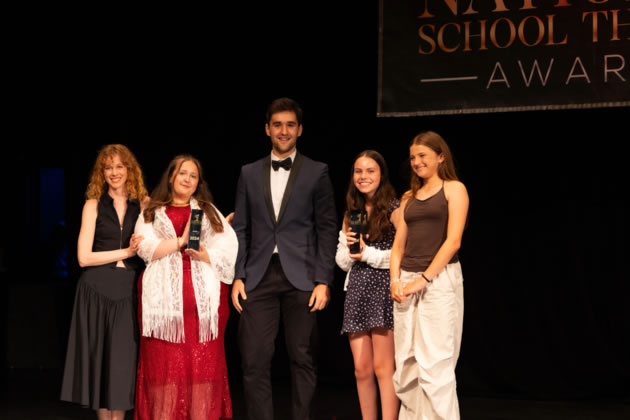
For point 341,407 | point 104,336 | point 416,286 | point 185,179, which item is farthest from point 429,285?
point 341,407

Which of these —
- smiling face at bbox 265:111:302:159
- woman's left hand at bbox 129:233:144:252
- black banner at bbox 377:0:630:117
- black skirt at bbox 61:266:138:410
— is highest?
black banner at bbox 377:0:630:117

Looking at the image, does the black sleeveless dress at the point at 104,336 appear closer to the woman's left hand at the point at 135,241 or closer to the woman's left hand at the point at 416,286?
the woman's left hand at the point at 135,241

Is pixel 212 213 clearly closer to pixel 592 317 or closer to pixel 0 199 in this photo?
pixel 592 317

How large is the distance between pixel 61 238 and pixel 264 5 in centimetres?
294

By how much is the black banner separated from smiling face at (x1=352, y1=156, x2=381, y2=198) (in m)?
1.40

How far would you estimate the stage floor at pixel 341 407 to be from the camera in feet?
17.3

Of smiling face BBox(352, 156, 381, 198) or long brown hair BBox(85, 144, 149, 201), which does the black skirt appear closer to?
long brown hair BBox(85, 144, 149, 201)

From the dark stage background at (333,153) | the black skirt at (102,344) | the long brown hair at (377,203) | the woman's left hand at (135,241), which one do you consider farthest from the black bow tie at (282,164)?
the dark stage background at (333,153)

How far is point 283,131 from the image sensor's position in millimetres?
4023

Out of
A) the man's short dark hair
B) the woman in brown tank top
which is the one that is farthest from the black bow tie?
the woman in brown tank top

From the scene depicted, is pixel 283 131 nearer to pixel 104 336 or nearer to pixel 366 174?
pixel 366 174

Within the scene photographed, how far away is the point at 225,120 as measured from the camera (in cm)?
661

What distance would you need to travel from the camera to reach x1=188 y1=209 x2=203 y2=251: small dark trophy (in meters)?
3.84

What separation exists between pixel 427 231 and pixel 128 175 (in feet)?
5.15
